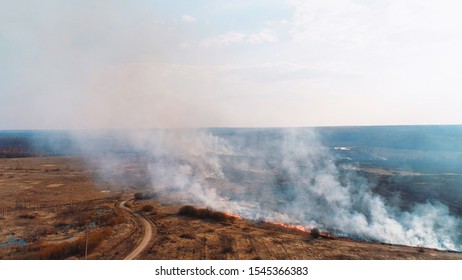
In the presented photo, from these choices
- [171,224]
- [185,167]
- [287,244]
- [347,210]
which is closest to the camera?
[287,244]

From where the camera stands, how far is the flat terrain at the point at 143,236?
22.4 m

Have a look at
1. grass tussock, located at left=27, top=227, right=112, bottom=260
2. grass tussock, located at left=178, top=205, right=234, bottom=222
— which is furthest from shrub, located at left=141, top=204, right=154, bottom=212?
grass tussock, located at left=27, top=227, right=112, bottom=260

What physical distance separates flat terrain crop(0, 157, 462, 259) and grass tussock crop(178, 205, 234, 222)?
453 mm

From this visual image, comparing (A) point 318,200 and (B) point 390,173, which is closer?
(A) point 318,200

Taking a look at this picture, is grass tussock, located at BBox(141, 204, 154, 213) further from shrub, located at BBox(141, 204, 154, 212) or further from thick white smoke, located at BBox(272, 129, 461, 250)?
thick white smoke, located at BBox(272, 129, 461, 250)

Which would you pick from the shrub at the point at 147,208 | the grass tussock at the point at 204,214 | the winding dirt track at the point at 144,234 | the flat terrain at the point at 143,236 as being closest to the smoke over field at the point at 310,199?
the grass tussock at the point at 204,214

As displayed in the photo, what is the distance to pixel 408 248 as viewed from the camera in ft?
83.5

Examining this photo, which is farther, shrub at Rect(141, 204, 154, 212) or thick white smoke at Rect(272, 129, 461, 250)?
shrub at Rect(141, 204, 154, 212)

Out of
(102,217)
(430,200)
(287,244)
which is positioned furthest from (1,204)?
(430,200)

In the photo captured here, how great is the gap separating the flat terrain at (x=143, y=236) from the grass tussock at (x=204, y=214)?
1.49 feet

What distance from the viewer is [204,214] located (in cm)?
3272

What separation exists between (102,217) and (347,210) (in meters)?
34.0

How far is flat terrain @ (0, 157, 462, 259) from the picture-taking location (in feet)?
73.6

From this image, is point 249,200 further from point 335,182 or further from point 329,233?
point 335,182
